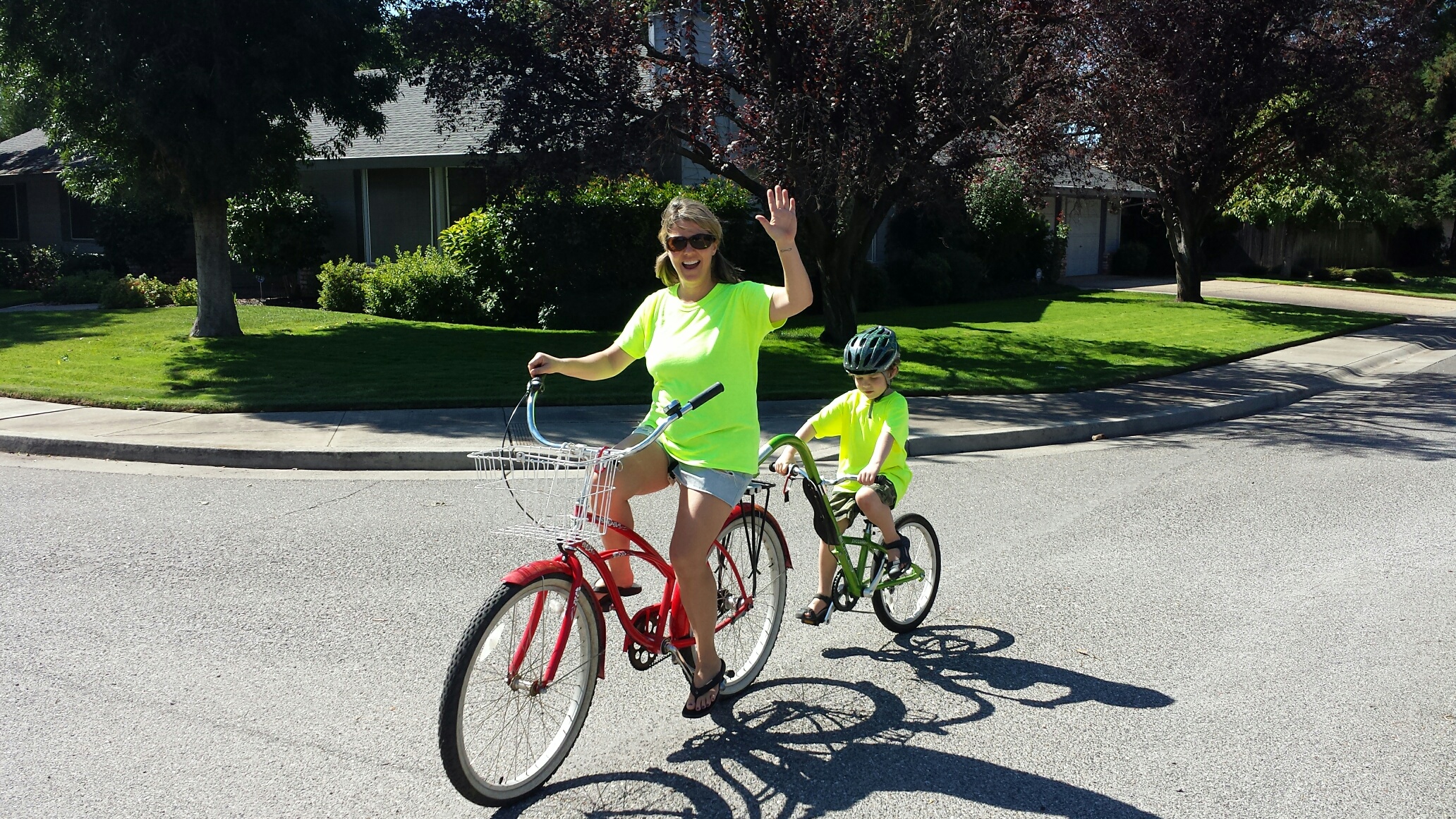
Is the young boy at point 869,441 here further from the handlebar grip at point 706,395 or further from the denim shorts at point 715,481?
the handlebar grip at point 706,395

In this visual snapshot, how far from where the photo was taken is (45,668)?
4.78 metres

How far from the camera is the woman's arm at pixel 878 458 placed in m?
4.74

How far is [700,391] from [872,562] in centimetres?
167

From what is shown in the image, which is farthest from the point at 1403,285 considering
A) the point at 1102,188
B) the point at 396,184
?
the point at 396,184

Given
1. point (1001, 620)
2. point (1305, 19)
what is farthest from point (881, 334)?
point (1305, 19)

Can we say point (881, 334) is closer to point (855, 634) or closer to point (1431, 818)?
point (855, 634)

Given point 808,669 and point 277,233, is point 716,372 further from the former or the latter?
point 277,233

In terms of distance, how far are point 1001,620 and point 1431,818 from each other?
7.19 ft

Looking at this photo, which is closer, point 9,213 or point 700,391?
point 700,391

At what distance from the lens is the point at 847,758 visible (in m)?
4.12

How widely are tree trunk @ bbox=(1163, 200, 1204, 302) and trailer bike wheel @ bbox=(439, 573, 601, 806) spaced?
2577cm

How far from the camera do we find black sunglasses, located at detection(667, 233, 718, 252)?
4000mm

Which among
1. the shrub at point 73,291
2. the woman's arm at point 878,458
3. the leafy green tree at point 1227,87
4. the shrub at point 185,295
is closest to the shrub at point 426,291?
the shrub at point 185,295

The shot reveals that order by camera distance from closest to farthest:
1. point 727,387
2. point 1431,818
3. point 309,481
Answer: point 1431,818
point 727,387
point 309,481
